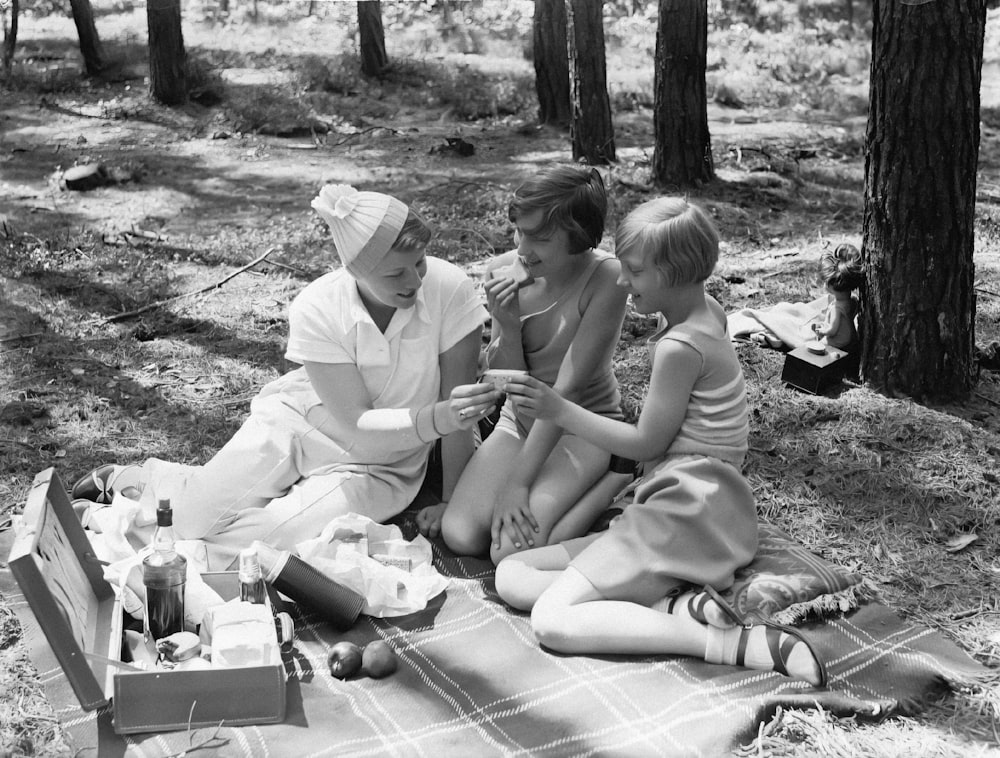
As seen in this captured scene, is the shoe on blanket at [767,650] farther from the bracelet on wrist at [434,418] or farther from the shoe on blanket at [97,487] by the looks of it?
the shoe on blanket at [97,487]

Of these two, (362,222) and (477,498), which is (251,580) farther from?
(362,222)

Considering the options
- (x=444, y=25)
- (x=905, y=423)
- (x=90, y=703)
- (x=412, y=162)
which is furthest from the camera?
(x=444, y=25)

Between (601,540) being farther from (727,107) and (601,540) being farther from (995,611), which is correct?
(727,107)

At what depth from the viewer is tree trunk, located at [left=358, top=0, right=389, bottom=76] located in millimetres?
12977

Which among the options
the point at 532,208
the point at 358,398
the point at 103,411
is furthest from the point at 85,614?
the point at 103,411

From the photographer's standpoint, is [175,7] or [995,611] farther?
[175,7]

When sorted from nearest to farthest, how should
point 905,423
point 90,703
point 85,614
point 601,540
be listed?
point 90,703
point 85,614
point 601,540
point 905,423

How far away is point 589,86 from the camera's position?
27.8 feet

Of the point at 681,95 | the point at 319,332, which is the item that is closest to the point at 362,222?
the point at 319,332

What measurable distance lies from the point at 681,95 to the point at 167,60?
22.4ft

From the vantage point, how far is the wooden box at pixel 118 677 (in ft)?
8.14

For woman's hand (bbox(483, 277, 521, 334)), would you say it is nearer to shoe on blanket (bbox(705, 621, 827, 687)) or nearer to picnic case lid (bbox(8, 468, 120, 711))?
shoe on blanket (bbox(705, 621, 827, 687))

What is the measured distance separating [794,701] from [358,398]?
5.47 feet

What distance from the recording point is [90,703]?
2.61 metres
